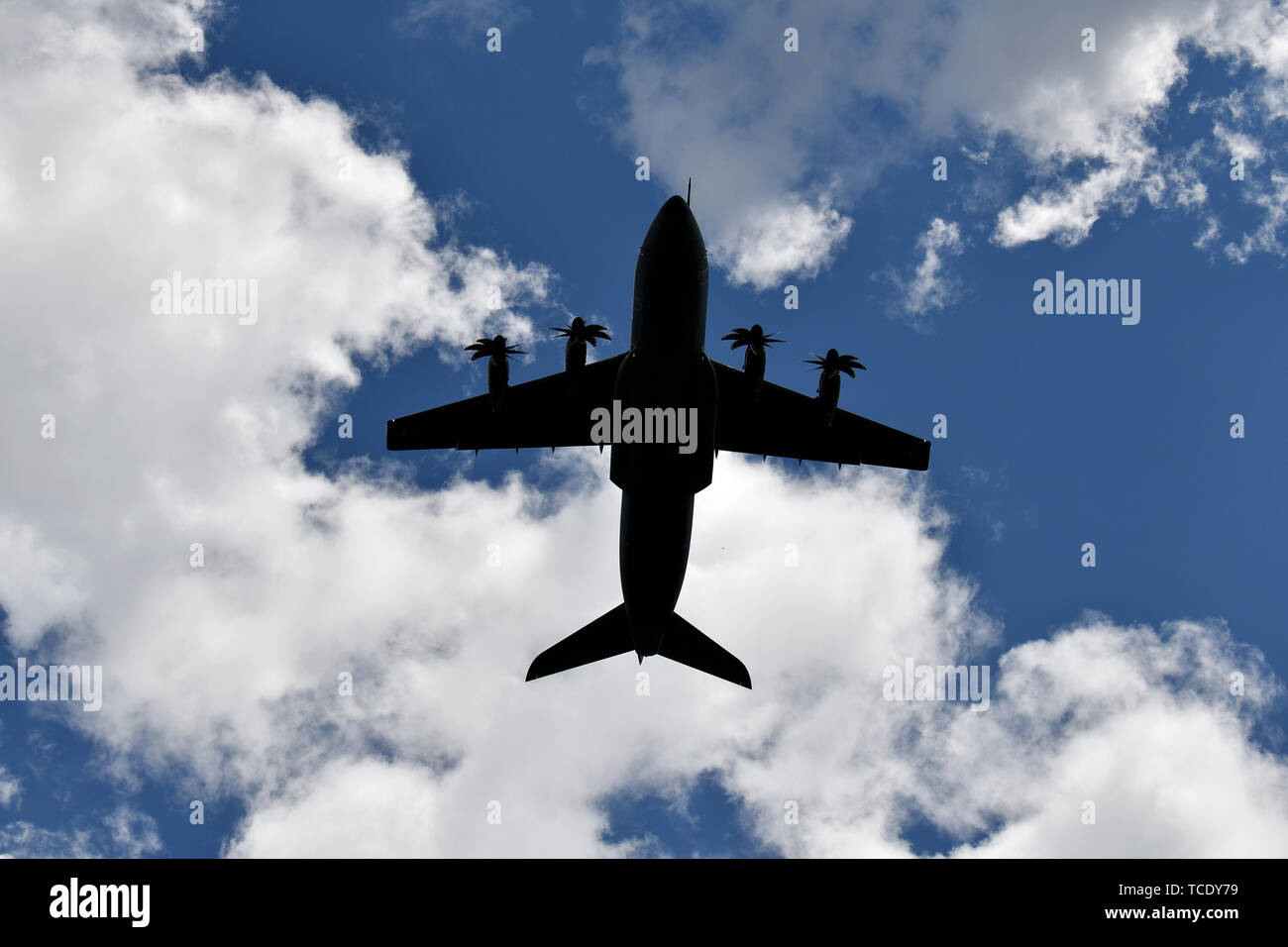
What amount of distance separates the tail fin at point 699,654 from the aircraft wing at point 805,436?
806cm

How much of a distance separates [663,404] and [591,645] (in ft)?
42.4

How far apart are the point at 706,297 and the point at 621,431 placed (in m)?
5.34

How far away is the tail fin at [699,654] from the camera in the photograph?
115 feet

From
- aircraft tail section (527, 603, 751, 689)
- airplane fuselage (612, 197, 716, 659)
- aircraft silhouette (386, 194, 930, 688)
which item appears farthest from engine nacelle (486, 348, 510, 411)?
aircraft tail section (527, 603, 751, 689)

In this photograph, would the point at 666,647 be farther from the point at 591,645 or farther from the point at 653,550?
the point at 653,550

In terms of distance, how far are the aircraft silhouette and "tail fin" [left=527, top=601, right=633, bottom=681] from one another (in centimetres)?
4

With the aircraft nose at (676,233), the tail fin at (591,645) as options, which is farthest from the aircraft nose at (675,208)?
the tail fin at (591,645)

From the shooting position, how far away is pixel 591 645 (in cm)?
3522

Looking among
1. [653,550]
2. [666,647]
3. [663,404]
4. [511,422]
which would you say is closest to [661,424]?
[663,404]

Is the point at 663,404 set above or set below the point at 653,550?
above

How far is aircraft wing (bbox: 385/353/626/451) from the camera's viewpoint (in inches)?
1307

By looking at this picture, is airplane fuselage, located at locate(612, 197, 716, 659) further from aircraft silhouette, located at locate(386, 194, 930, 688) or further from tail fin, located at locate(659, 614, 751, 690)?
tail fin, located at locate(659, 614, 751, 690)
